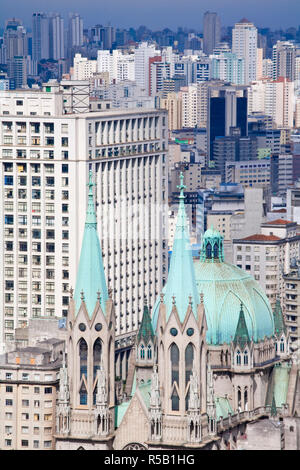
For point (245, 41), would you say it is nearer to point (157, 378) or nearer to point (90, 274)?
point (90, 274)


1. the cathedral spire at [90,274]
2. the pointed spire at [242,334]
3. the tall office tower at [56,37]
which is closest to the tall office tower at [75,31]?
the tall office tower at [56,37]

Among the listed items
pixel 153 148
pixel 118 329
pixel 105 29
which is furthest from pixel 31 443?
pixel 105 29

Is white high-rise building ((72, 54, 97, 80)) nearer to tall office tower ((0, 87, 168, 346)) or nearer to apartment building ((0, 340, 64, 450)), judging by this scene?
tall office tower ((0, 87, 168, 346))

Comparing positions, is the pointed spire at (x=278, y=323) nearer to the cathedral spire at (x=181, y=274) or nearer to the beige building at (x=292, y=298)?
the cathedral spire at (x=181, y=274)

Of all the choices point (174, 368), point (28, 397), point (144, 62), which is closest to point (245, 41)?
point (144, 62)

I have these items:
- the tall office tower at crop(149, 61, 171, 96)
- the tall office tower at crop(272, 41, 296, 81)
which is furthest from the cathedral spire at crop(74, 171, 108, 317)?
the tall office tower at crop(149, 61, 171, 96)

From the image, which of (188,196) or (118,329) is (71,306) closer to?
(118,329)
